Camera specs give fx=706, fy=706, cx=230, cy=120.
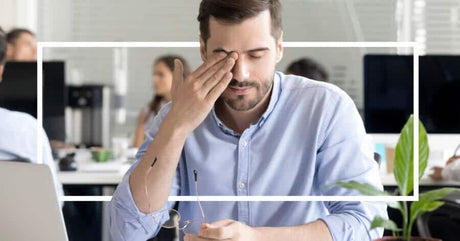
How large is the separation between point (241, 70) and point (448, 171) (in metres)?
1.43

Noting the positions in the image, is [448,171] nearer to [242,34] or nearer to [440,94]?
[440,94]

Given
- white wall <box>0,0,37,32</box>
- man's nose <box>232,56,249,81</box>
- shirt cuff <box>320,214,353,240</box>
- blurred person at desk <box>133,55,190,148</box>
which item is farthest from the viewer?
white wall <box>0,0,37,32</box>

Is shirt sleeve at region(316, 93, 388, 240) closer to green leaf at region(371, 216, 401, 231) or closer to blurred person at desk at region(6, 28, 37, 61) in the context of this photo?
green leaf at region(371, 216, 401, 231)

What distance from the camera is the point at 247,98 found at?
54.1 inches

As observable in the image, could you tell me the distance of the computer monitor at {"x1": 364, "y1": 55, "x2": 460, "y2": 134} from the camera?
2.39 m

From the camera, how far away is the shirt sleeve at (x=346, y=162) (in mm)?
1268

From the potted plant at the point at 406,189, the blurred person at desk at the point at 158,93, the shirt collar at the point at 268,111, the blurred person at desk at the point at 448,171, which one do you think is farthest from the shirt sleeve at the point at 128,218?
the blurred person at desk at the point at 158,93

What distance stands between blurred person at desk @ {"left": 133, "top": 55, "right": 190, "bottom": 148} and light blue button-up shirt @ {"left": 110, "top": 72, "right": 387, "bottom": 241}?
1634mm

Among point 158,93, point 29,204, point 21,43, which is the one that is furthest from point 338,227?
point 21,43

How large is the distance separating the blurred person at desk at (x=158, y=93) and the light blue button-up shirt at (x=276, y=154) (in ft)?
5.36

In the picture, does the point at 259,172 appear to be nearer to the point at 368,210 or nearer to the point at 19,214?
the point at 368,210

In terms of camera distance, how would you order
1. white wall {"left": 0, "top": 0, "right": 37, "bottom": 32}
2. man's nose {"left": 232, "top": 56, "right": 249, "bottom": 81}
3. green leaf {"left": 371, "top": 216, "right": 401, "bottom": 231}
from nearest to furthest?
1. green leaf {"left": 371, "top": 216, "right": 401, "bottom": 231}
2. man's nose {"left": 232, "top": 56, "right": 249, "bottom": 81}
3. white wall {"left": 0, "top": 0, "right": 37, "bottom": 32}

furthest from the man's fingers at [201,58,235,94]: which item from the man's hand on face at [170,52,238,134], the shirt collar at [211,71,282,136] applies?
the shirt collar at [211,71,282,136]

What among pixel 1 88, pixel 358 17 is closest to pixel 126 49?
pixel 358 17
